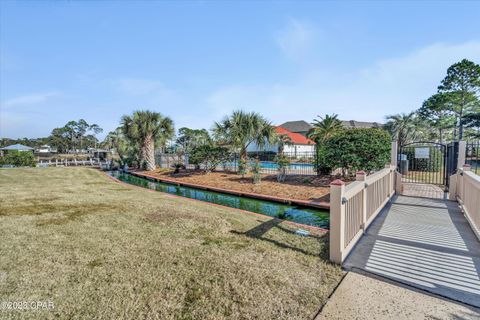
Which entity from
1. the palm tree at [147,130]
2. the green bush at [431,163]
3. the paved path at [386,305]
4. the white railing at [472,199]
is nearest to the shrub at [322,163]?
the white railing at [472,199]

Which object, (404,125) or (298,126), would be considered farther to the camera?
(298,126)

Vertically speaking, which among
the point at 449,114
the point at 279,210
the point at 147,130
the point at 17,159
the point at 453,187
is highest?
the point at 449,114

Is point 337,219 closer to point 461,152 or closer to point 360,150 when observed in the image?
point 461,152

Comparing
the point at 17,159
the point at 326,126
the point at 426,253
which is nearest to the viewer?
the point at 426,253

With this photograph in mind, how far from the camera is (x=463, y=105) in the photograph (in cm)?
2697

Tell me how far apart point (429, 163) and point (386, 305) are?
45.8ft

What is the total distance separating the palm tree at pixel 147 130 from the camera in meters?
18.9

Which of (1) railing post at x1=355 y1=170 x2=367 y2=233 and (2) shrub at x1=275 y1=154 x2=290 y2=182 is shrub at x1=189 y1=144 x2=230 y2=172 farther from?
(1) railing post at x1=355 y1=170 x2=367 y2=233

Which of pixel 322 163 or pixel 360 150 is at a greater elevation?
pixel 360 150

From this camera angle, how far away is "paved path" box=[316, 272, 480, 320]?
2.07m

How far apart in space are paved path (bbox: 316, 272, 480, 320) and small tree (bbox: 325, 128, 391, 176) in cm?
689

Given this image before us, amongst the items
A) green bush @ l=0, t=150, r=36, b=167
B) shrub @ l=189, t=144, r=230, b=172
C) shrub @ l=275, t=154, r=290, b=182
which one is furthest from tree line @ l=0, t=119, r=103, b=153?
shrub @ l=275, t=154, r=290, b=182

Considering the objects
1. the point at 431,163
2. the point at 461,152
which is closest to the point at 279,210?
the point at 461,152

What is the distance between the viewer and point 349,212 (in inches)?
132
